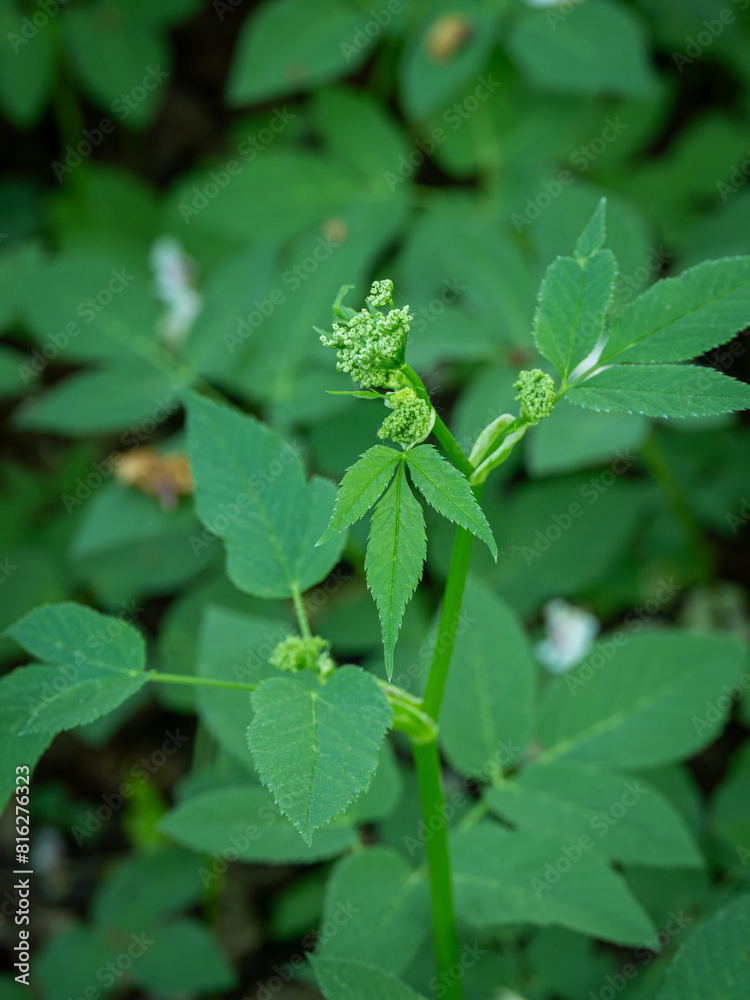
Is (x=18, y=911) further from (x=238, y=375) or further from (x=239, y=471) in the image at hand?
(x=239, y=471)

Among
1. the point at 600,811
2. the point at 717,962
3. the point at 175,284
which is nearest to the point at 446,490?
the point at 717,962

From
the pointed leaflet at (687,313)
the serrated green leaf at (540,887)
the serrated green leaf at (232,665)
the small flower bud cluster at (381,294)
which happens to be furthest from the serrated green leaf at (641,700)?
the small flower bud cluster at (381,294)

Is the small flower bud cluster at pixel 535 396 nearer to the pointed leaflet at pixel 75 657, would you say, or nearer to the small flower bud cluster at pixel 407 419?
the small flower bud cluster at pixel 407 419

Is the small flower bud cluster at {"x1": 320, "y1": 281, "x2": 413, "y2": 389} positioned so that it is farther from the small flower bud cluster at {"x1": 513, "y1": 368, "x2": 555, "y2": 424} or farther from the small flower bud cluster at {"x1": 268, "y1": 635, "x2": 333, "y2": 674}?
the small flower bud cluster at {"x1": 268, "y1": 635, "x2": 333, "y2": 674}

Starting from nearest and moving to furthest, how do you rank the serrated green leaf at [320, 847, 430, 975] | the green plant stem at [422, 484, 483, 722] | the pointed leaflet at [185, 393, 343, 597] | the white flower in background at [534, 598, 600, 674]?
the green plant stem at [422, 484, 483, 722] < the pointed leaflet at [185, 393, 343, 597] < the serrated green leaf at [320, 847, 430, 975] < the white flower in background at [534, 598, 600, 674]

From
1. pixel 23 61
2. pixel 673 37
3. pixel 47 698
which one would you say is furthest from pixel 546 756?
pixel 23 61

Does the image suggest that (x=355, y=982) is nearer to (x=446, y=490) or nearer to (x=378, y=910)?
(x=378, y=910)

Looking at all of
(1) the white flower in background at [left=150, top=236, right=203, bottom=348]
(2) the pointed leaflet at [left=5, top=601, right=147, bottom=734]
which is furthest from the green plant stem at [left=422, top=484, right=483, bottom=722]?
(1) the white flower in background at [left=150, top=236, right=203, bottom=348]
